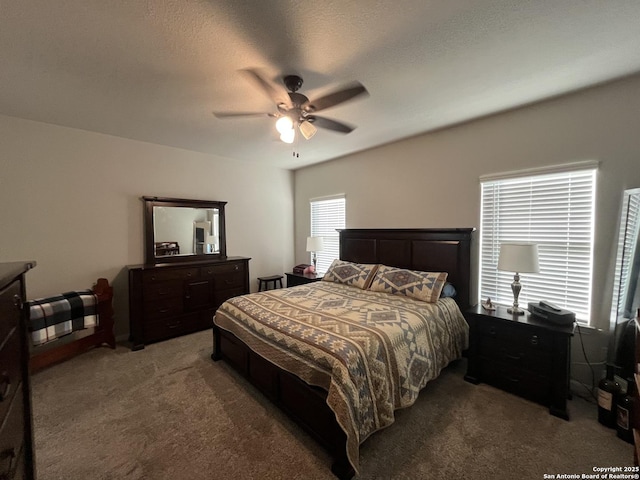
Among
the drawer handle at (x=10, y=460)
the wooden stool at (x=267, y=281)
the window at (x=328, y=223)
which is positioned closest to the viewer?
the drawer handle at (x=10, y=460)

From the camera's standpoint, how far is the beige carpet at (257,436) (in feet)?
5.37

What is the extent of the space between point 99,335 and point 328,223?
3.52 metres

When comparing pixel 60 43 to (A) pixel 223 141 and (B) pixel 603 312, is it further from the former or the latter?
(B) pixel 603 312

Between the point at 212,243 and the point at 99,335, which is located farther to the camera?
the point at 212,243

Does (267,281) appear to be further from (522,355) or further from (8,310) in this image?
(8,310)

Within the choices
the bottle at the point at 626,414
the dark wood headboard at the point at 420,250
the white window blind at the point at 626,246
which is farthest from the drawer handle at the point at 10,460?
the white window blind at the point at 626,246

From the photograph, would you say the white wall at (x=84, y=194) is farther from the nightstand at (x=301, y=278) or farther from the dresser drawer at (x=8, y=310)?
the dresser drawer at (x=8, y=310)

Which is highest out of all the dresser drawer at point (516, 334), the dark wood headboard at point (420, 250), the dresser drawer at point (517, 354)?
the dark wood headboard at point (420, 250)

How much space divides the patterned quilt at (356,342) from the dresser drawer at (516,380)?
291 mm

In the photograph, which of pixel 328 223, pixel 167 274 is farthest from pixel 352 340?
pixel 328 223

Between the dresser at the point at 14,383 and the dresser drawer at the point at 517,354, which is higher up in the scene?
the dresser at the point at 14,383

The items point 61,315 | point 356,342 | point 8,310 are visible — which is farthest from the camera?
point 61,315

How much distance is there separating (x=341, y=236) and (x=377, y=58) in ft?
8.76

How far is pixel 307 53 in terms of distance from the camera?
1827mm
